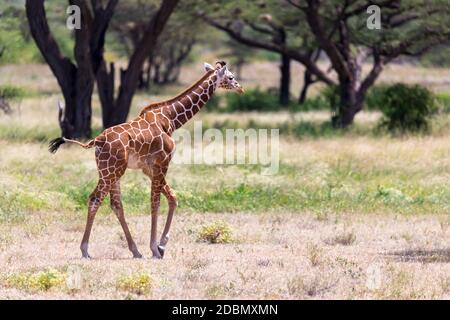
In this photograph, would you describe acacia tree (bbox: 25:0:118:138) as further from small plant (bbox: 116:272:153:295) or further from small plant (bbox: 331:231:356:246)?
small plant (bbox: 116:272:153:295)

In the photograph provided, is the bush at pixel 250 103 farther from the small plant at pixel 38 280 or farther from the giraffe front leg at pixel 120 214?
the small plant at pixel 38 280

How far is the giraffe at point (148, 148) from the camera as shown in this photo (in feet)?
37.2

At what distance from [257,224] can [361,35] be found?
14994 mm

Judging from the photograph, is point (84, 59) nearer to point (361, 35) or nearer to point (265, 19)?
point (361, 35)

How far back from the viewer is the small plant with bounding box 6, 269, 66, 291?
32.7ft

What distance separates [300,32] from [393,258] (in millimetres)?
23722

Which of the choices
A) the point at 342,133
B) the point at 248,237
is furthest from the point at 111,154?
the point at 342,133

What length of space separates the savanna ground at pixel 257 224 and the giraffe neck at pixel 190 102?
149 cm

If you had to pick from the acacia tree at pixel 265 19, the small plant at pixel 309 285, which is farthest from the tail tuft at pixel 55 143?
the acacia tree at pixel 265 19

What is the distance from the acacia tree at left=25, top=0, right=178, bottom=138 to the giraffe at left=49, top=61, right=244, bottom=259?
35.3 feet

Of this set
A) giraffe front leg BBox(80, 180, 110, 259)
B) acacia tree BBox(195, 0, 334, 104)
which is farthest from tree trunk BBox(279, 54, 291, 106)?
giraffe front leg BBox(80, 180, 110, 259)

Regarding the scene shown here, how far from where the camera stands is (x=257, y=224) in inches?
580

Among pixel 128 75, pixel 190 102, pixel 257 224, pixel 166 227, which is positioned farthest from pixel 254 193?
pixel 128 75
